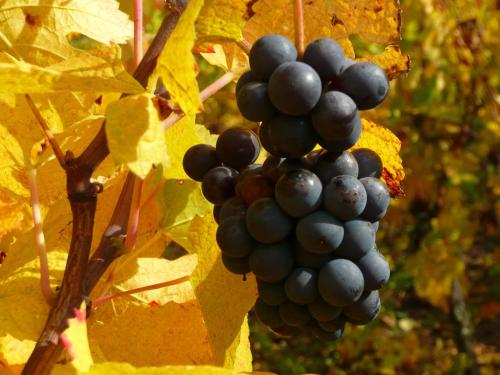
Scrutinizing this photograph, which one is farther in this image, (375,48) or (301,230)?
(375,48)

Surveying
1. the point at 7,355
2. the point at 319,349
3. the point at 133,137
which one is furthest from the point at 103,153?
the point at 319,349

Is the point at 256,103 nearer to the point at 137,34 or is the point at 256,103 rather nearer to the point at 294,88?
the point at 294,88

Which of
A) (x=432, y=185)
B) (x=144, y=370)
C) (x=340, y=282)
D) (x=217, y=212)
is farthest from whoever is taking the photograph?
(x=432, y=185)

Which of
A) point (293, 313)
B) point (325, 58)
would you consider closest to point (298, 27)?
point (325, 58)

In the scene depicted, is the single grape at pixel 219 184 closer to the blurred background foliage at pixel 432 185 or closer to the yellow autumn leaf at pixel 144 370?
the yellow autumn leaf at pixel 144 370

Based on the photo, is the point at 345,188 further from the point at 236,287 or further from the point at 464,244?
the point at 464,244
